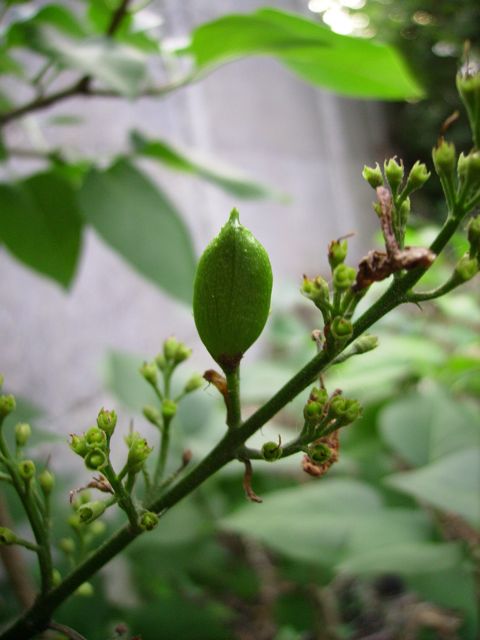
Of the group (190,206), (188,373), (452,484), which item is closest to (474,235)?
(452,484)

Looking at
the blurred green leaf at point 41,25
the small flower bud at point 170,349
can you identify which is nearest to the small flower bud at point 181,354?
the small flower bud at point 170,349

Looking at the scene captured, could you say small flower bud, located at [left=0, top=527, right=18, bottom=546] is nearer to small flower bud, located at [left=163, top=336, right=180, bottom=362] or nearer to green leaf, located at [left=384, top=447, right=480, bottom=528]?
small flower bud, located at [left=163, top=336, right=180, bottom=362]

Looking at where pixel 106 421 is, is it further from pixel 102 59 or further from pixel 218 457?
pixel 102 59

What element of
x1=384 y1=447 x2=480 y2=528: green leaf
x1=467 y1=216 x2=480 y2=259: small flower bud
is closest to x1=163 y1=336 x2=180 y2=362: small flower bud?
x1=467 y1=216 x2=480 y2=259: small flower bud

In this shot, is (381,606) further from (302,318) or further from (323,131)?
(323,131)

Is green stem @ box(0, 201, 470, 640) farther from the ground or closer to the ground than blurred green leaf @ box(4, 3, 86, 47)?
closer to the ground
